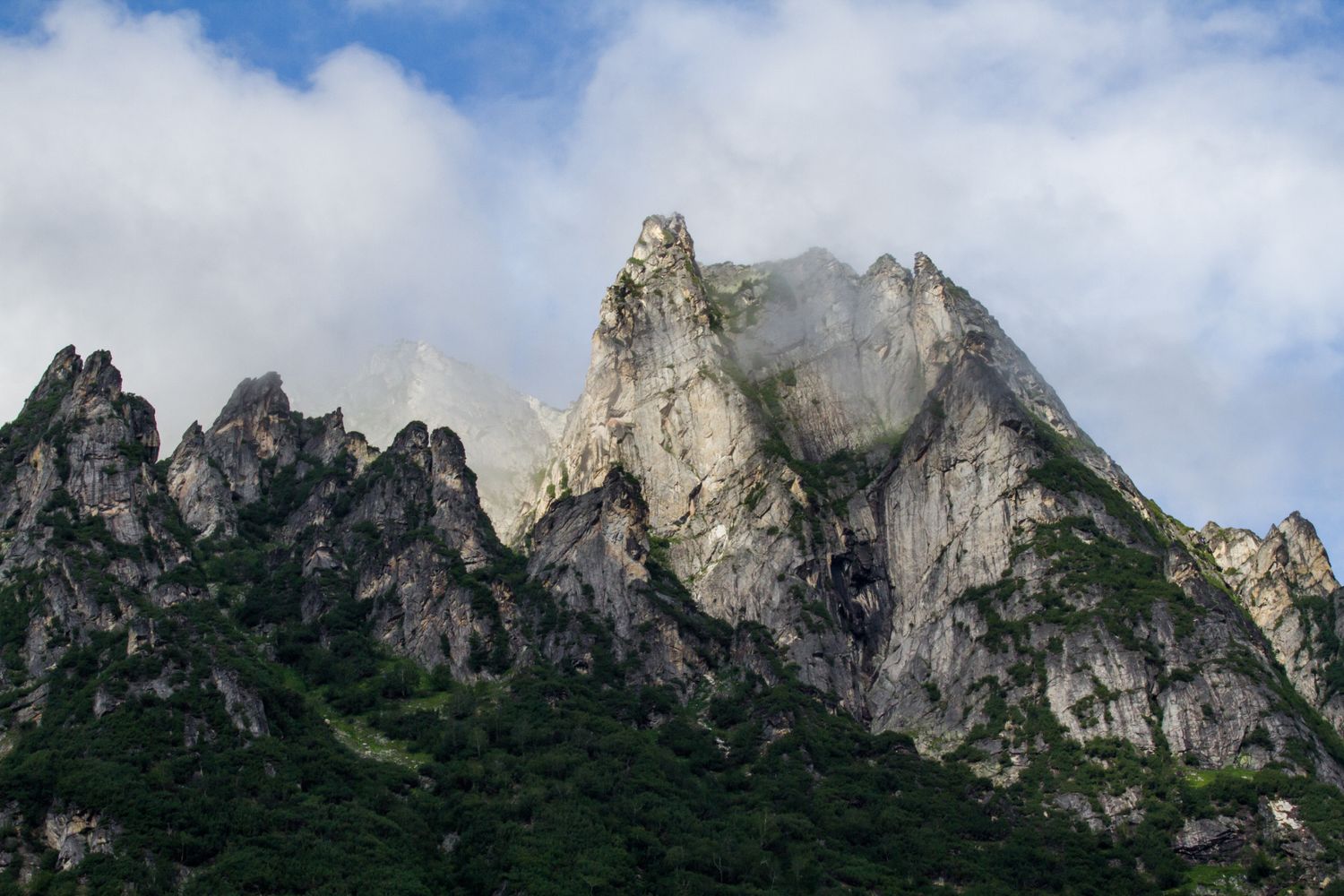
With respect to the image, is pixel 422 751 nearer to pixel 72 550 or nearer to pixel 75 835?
pixel 75 835

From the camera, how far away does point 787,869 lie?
150 metres

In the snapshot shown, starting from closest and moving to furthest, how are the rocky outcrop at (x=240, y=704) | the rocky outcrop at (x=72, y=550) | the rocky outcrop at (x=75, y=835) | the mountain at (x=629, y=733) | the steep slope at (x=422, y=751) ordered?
the rocky outcrop at (x=75, y=835) → the steep slope at (x=422, y=751) → the mountain at (x=629, y=733) → the rocky outcrop at (x=240, y=704) → the rocky outcrop at (x=72, y=550)

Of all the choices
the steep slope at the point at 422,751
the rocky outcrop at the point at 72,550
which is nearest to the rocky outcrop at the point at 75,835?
the steep slope at the point at 422,751

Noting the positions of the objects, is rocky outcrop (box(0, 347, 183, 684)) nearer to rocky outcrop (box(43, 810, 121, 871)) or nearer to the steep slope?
the steep slope

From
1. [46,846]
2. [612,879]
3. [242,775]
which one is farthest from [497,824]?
[46,846]

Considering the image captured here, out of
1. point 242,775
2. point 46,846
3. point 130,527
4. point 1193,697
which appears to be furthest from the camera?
point 130,527

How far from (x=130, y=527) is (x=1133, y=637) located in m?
121

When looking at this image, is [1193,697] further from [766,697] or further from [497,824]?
[497,824]

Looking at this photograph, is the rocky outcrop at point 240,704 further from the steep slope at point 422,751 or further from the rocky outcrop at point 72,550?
the rocky outcrop at point 72,550

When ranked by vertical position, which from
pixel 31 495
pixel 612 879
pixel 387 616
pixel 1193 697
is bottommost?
pixel 612 879

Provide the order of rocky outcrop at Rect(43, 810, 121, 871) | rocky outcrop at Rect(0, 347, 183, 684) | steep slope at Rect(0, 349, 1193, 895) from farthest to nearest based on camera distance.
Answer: rocky outcrop at Rect(0, 347, 183, 684)
steep slope at Rect(0, 349, 1193, 895)
rocky outcrop at Rect(43, 810, 121, 871)

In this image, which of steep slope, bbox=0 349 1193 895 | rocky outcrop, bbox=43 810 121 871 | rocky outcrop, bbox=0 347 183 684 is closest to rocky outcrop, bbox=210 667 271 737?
steep slope, bbox=0 349 1193 895

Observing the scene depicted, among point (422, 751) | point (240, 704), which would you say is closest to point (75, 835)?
point (240, 704)

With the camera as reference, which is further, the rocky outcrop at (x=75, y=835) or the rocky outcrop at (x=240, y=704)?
the rocky outcrop at (x=240, y=704)
